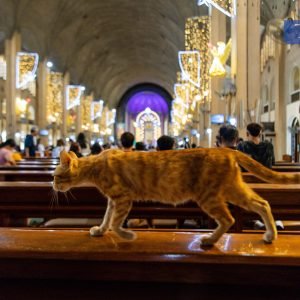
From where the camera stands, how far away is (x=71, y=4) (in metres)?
28.1

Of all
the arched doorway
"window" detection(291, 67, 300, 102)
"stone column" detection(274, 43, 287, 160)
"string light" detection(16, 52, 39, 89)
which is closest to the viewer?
the arched doorway

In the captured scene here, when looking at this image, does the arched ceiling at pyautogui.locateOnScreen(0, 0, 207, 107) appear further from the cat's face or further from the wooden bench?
the cat's face

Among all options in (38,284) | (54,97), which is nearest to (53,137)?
(54,97)

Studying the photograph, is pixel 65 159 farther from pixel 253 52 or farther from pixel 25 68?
pixel 25 68

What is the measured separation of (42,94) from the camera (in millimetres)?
26594

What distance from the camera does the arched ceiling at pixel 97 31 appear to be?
2525 centimetres

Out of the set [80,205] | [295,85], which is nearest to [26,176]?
[80,205]

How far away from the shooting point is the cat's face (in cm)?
177

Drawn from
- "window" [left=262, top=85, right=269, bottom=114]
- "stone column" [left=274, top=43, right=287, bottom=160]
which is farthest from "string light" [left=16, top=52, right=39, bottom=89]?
"window" [left=262, top=85, right=269, bottom=114]

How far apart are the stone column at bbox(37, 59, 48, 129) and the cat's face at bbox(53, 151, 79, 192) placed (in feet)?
84.2

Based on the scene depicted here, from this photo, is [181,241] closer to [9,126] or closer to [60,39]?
[9,126]

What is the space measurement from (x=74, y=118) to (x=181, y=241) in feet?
115

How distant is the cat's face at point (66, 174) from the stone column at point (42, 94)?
25.7 m

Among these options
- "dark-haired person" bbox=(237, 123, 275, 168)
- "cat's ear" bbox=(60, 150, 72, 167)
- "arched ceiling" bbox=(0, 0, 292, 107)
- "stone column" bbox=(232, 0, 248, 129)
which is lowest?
"cat's ear" bbox=(60, 150, 72, 167)
